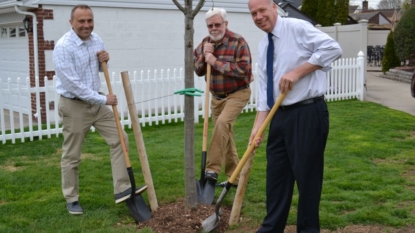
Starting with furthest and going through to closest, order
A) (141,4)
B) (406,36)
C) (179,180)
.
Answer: (406,36)
(141,4)
(179,180)

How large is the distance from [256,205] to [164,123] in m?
5.82

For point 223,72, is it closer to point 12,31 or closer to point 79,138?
point 79,138

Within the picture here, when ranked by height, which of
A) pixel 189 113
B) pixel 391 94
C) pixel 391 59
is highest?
pixel 391 59

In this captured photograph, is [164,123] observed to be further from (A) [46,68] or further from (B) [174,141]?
(A) [46,68]

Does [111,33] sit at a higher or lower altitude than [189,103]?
higher

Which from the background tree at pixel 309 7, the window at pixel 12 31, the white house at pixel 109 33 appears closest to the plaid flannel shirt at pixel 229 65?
the white house at pixel 109 33

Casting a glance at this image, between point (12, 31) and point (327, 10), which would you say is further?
A: point (327, 10)

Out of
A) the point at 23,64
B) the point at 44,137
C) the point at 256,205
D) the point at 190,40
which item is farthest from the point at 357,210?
the point at 23,64

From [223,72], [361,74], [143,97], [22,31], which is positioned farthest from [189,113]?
[361,74]

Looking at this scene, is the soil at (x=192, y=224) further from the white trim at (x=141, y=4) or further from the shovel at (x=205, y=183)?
the white trim at (x=141, y=4)

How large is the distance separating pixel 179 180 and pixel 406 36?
15.9m

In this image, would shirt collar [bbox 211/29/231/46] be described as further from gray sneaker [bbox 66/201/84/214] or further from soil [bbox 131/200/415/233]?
gray sneaker [bbox 66/201/84/214]

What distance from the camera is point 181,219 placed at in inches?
192

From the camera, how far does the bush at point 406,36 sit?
19.7 metres
